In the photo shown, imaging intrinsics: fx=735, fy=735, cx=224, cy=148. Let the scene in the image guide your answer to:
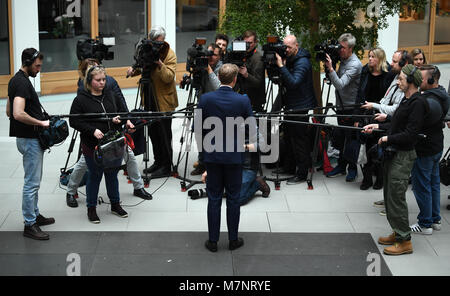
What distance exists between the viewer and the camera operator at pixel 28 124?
23.4 ft

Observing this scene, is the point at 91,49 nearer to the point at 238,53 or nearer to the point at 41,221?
the point at 238,53

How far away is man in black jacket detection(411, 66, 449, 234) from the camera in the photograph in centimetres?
721

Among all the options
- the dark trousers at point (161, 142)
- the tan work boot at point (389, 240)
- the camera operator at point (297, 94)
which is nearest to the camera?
the tan work boot at point (389, 240)

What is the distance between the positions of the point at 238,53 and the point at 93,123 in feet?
7.06

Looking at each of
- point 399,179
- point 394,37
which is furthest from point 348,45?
point 394,37

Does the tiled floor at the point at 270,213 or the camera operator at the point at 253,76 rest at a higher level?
the camera operator at the point at 253,76

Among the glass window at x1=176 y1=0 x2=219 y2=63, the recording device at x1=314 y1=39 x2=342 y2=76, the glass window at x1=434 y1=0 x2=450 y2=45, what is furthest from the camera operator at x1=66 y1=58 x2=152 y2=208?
the glass window at x1=434 y1=0 x2=450 y2=45

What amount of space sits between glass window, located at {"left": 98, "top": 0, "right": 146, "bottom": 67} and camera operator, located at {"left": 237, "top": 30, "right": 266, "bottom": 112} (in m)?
6.14

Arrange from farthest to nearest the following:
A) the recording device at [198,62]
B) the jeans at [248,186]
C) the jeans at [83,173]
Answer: the recording device at [198,62] → the jeans at [248,186] → the jeans at [83,173]

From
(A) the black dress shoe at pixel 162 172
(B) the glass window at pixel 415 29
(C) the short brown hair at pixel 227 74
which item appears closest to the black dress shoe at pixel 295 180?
(A) the black dress shoe at pixel 162 172

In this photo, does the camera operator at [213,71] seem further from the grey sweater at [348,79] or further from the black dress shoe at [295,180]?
the grey sweater at [348,79]

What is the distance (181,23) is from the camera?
1570cm

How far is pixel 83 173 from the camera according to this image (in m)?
8.41

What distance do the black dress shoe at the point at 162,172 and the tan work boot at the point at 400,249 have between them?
138 inches
